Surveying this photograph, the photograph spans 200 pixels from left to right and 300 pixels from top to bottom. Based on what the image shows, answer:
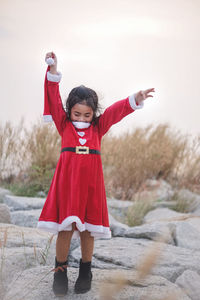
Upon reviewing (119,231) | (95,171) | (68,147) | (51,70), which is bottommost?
(119,231)

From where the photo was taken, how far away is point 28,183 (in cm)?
574

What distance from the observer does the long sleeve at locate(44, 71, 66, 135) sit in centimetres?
208

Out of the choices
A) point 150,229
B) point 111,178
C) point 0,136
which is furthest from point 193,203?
point 0,136

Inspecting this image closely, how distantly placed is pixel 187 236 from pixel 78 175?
2.07 meters

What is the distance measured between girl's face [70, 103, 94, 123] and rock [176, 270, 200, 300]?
4.06 ft

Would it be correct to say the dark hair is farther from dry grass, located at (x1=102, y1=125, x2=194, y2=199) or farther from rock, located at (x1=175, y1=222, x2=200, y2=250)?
dry grass, located at (x1=102, y1=125, x2=194, y2=199)

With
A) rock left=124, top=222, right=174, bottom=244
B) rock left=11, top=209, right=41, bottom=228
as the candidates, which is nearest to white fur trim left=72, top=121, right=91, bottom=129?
rock left=124, top=222, right=174, bottom=244

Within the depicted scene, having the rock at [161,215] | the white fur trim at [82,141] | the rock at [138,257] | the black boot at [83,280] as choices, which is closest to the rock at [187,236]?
the rock at [138,257]

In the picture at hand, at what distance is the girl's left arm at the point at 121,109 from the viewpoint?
1.99m

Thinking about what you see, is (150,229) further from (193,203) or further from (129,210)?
(193,203)

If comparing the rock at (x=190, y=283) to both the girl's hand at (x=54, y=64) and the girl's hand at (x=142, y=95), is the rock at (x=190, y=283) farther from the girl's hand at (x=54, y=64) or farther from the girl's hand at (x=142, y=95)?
the girl's hand at (x=54, y=64)

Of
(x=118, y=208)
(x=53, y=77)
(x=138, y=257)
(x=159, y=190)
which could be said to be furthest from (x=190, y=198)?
(x=53, y=77)

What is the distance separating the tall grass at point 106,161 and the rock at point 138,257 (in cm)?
241

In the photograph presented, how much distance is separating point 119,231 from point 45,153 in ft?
9.03
